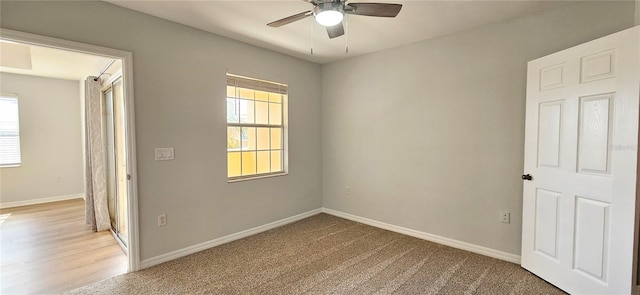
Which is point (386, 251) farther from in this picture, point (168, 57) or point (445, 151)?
point (168, 57)

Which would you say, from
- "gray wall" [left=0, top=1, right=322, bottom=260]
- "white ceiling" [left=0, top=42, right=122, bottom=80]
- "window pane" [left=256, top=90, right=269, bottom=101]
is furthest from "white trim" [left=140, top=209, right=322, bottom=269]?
"white ceiling" [left=0, top=42, right=122, bottom=80]

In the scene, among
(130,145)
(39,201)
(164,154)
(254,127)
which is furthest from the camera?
(39,201)

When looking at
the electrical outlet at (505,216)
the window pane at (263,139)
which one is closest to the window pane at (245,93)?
the window pane at (263,139)

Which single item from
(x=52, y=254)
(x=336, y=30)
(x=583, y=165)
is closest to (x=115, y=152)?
(x=52, y=254)

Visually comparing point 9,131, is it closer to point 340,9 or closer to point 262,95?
point 262,95

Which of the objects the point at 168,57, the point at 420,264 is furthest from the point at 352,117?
the point at 168,57

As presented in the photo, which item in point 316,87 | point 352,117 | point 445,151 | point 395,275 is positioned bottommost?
point 395,275

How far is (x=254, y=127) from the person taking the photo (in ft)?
12.3

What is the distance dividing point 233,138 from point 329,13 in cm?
219

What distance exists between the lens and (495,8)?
2473 mm

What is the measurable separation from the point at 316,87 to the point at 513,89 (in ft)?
8.58

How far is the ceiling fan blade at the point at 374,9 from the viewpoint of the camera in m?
1.85

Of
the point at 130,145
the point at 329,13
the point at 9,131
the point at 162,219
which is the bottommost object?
the point at 162,219

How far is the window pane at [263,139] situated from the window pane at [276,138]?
0.09 meters
